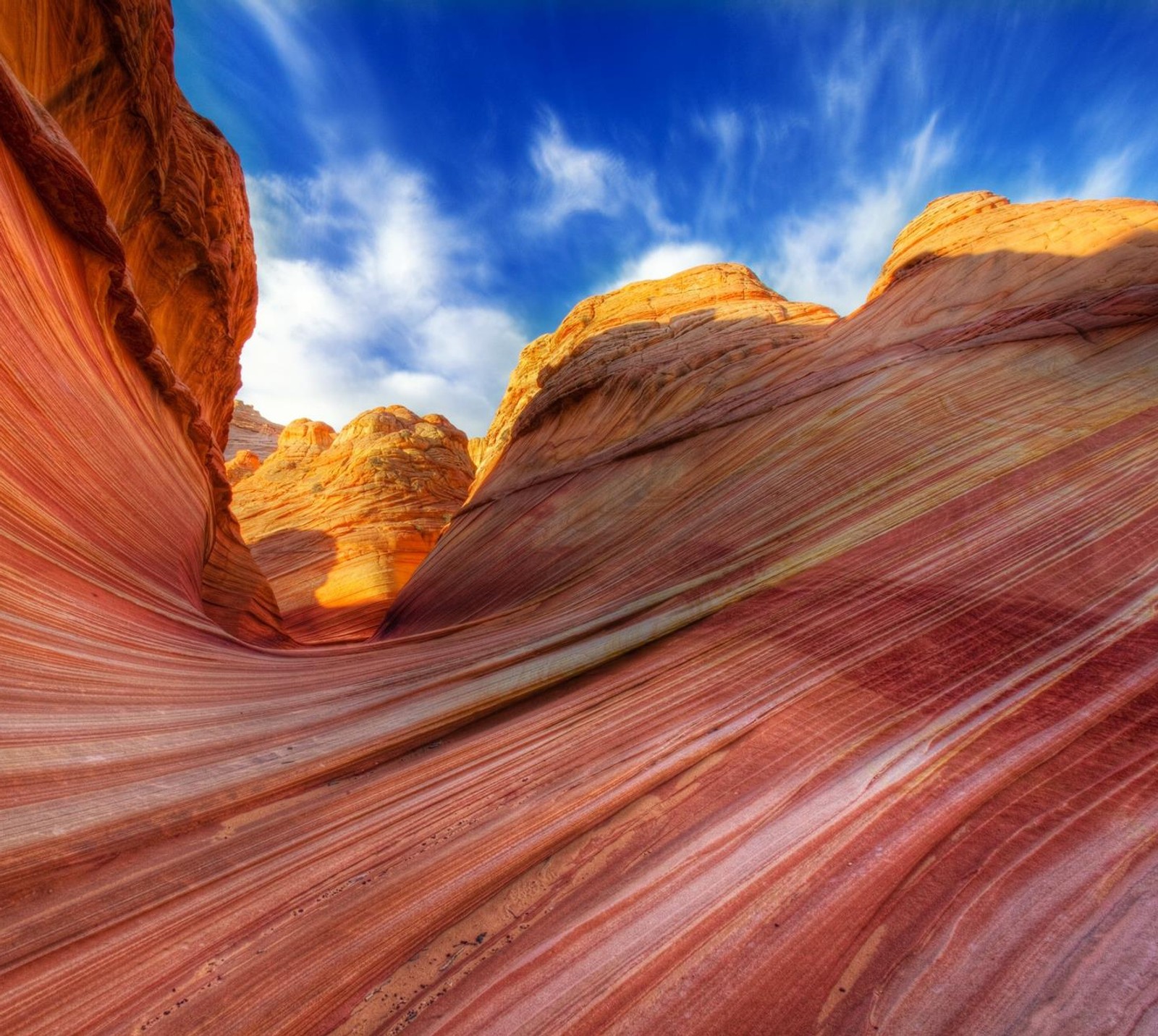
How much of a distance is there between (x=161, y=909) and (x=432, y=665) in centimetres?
183

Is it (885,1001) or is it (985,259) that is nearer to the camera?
(885,1001)

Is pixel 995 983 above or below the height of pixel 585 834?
below

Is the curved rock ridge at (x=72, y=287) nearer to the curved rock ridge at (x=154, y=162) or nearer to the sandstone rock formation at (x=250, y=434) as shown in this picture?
the curved rock ridge at (x=154, y=162)

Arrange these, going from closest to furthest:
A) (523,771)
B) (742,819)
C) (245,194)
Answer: (742,819) < (523,771) < (245,194)

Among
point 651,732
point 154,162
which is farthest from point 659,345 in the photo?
point 651,732

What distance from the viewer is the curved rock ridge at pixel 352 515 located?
1121 cm

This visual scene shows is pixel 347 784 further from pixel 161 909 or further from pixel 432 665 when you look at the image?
pixel 432 665

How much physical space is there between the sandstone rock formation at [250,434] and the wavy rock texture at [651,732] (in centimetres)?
3096

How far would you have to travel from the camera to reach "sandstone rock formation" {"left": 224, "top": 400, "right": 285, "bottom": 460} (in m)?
32.4

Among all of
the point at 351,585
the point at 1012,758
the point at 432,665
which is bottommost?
the point at 1012,758

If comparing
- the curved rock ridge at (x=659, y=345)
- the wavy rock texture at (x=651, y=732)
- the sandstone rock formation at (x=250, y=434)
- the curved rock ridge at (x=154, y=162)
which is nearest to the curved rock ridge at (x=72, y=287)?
the wavy rock texture at (x=651, y=732)

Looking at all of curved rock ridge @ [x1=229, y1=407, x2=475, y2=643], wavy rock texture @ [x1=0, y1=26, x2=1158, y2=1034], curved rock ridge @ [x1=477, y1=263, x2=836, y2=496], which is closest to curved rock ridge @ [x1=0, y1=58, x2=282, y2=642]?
wavy rock texture @ [x1=0, y1=26, x2=1158, y2=1034]

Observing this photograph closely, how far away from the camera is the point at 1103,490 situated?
318cm

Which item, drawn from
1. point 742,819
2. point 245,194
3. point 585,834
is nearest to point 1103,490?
point 742,819
